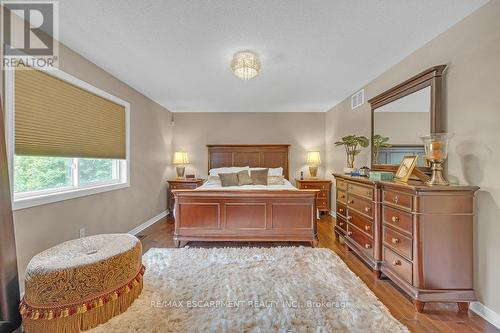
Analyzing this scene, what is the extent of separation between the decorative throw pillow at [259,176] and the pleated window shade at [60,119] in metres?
2.46

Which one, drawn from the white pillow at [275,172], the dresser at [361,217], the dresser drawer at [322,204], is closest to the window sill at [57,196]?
the white pillow at [275,172]

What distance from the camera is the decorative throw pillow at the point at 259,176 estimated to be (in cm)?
446

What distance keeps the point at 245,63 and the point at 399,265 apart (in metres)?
2.53

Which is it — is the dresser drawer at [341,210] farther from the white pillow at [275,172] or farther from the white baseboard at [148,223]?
the white baseboard at [148,223]

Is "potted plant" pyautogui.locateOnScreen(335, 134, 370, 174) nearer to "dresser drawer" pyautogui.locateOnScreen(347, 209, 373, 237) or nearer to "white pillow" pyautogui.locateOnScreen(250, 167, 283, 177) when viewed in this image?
"dresser drawer" pyautogui.locateOnScreen(347, 209, 373, 237)

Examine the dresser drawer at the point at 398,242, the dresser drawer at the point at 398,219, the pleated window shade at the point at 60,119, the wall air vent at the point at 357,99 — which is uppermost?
the wall air vent at the point at 357,99

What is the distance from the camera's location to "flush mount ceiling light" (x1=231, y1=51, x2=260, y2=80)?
239 cm

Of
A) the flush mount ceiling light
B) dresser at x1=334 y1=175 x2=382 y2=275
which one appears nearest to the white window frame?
the flush mount ceiling light

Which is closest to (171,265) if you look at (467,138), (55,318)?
(55,318)

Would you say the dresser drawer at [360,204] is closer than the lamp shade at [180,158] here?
Yes

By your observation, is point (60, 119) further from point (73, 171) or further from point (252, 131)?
point (252, 131)

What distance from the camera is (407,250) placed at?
190 centimetres

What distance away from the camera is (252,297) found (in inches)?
75.6

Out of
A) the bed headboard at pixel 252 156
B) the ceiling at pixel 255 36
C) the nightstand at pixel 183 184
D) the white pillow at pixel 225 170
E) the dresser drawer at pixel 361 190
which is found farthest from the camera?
the bed headboard at pixel 252 156
